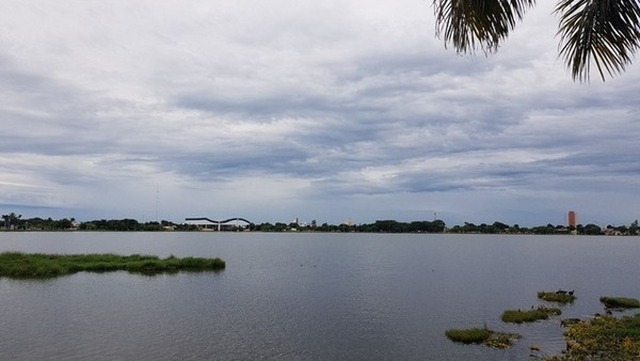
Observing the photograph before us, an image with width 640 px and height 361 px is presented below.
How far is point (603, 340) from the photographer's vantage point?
33.2 metres

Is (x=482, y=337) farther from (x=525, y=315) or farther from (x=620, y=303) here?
(x=620, y=303)

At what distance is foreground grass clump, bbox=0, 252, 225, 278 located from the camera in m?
75.1

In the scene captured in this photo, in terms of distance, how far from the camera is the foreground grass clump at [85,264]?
7506 cm

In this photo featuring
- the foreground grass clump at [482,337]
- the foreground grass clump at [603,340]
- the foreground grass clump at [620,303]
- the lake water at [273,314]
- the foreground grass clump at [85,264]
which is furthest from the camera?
the foreground grass clump at [85,264]

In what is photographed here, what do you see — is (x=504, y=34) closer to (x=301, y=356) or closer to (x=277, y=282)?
(x=301, y=356)

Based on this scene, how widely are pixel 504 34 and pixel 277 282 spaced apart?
68.0 metres

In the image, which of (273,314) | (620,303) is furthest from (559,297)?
(273,314)

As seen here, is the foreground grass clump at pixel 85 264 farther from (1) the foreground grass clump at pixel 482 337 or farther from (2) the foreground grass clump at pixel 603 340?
(2) the foreground grass clump at pixel 603 340

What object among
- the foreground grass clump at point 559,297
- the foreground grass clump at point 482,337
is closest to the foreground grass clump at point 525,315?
the foreground grass clump at point 482,337

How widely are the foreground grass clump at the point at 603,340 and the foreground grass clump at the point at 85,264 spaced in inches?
2539

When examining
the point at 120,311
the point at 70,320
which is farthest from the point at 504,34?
the point at 120,311

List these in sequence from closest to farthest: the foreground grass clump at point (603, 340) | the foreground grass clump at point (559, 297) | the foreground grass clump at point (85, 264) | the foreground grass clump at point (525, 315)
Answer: the foreground grass clump at point (603, 340) → the foreground grass clump at point (525, 315) → the foreground grass clump at point (559, 297) → the foreground grass clump at point (85, 264)

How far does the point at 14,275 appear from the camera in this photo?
72.6 meters

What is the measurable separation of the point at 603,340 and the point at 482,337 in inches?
301
